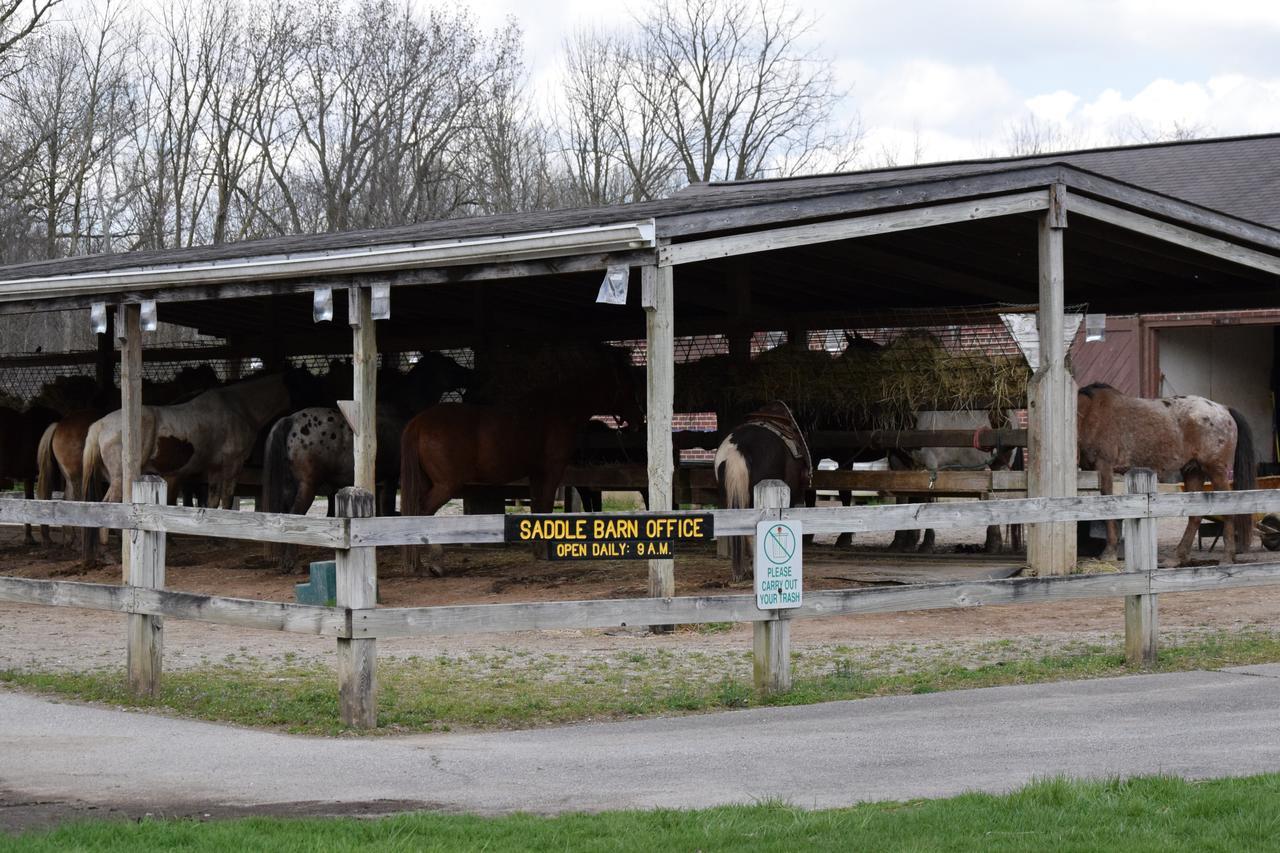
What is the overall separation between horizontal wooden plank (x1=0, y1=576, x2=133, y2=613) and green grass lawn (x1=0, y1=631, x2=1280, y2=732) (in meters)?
0.55

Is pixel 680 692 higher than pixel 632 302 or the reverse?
the reverse

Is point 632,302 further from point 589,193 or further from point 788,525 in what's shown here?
point 589,193

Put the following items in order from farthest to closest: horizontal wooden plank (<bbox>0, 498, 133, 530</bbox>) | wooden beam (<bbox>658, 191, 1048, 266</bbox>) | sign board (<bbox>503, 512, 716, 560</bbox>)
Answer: wooden beam (<bbox>658, 191, 1048, 266</bbox>), horizontal wooden plank (<bbox>0, 498, 133, 530</bbox>), sign board (<bbox>503, 512, 716, 560</bbox>)

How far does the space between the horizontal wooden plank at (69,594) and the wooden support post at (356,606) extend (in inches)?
63.2

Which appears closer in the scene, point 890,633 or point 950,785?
point 950,785

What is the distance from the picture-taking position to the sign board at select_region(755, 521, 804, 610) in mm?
7816

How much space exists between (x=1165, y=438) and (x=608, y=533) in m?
8.67

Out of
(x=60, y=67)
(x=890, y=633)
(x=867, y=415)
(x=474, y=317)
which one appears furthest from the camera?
(x=60, y=67)

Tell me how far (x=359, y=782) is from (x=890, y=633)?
5.82 meters

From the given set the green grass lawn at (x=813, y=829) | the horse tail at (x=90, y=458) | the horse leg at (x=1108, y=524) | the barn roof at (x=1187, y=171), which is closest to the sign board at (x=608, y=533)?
the green grass lawn at (x=813, y=829)

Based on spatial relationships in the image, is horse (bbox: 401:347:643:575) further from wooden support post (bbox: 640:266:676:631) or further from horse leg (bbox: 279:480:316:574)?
wooden support post (bbox: 640:266:676:631)

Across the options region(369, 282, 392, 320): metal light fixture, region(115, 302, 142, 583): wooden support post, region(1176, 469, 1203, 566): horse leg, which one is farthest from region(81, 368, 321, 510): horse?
region(1176, 469, 1203, 566): horse leg

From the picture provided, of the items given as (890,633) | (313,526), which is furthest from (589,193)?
(313,526)

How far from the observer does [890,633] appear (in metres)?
10.9
